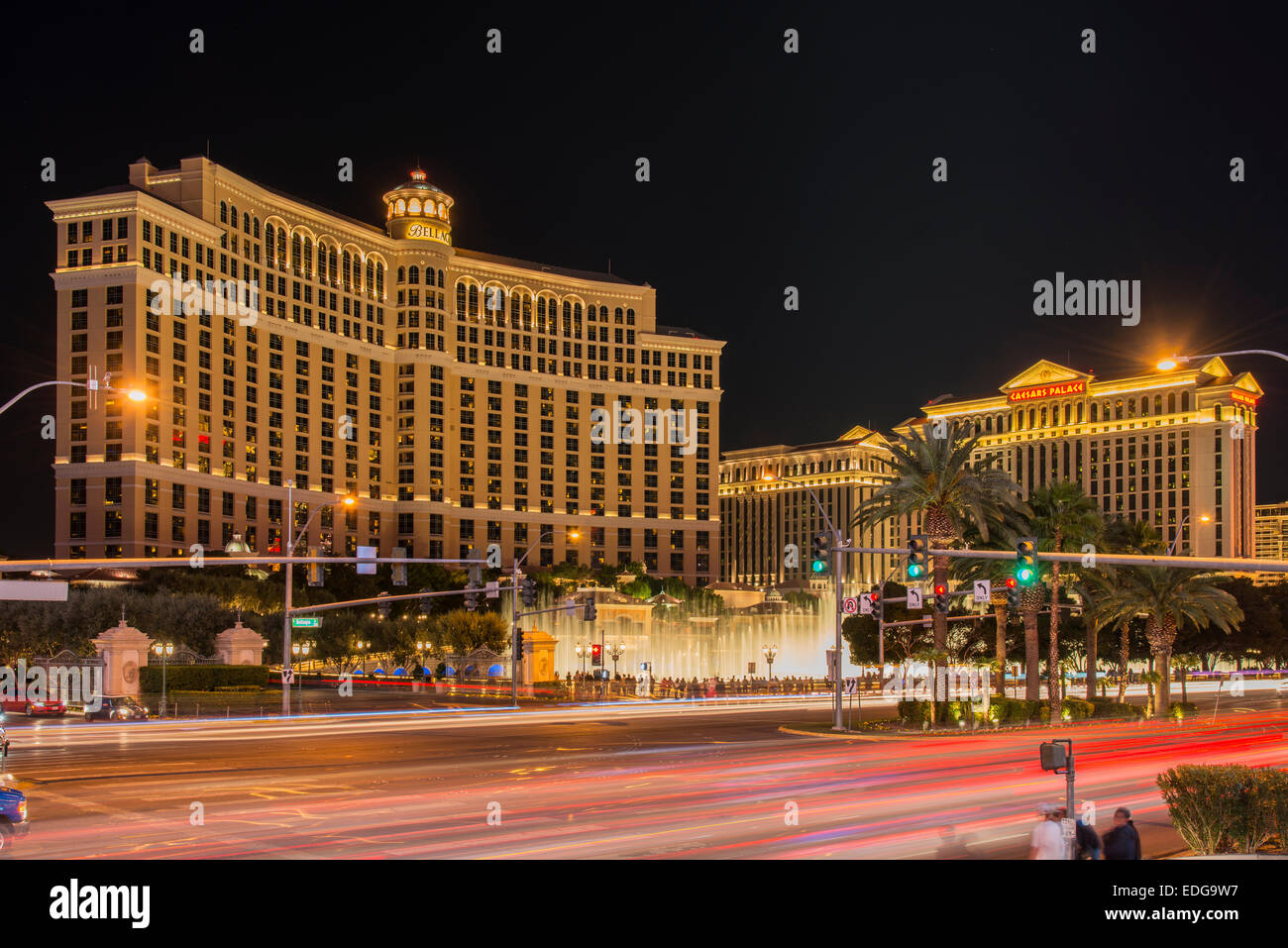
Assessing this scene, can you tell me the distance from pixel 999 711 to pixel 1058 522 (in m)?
10.2

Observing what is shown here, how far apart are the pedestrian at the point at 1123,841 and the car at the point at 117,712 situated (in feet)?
132

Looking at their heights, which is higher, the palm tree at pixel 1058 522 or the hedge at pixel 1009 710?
the palm tree at pixel 1058 522

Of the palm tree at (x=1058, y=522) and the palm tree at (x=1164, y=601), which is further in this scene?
the palm tree at (x=1164, y=601)

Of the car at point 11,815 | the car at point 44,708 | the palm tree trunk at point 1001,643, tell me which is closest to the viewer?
the car at point 11,815

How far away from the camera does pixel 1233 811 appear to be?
640 inches

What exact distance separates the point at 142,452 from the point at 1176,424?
145 meters

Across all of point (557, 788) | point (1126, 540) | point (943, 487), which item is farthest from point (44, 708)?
point (1126, 540)

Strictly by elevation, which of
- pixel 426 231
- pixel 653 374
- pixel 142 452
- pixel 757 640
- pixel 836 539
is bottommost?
pixel 757 640

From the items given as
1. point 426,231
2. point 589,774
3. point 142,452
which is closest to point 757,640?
point 142,452

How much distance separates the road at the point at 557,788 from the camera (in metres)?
18.0

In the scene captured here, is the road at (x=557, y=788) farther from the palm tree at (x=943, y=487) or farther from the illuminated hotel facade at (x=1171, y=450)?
the illuminated hotel facade at (x=1171, y=450)

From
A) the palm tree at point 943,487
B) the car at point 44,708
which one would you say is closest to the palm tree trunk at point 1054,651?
the palm tree at point 943,487
